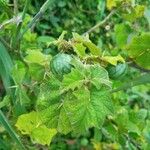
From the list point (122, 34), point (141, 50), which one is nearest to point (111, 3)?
point (122, 34)

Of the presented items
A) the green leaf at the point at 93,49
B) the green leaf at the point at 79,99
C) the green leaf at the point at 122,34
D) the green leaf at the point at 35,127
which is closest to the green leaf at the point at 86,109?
the green leaf at the point at 79,99

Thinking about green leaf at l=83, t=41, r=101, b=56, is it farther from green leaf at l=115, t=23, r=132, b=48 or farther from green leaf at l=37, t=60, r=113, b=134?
green leaf at l=115, t=23, r=132, b=48

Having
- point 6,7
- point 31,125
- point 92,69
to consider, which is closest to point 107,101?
point 92,69

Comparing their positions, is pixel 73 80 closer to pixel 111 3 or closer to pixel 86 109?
pixel 86 109

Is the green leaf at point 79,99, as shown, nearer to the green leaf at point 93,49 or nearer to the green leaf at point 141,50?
the green leaf at point 93,49

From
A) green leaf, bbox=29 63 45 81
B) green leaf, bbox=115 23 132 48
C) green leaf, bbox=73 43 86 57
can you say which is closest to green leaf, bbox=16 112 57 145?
green leaf, bbox=29 63 45 81

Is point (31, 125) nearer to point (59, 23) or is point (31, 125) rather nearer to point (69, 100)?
point (69, 100)
